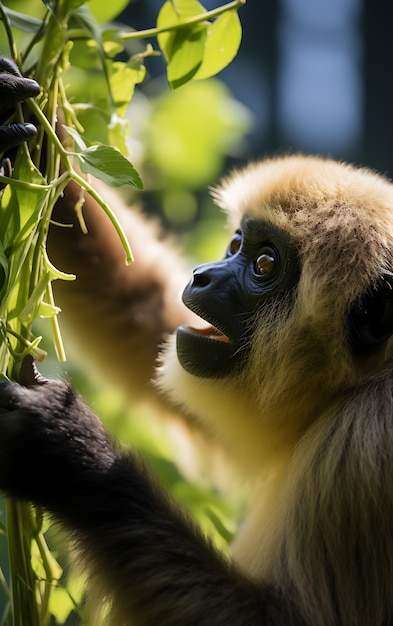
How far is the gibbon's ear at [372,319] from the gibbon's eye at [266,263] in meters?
0.32

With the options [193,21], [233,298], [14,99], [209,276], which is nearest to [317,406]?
[233,298]

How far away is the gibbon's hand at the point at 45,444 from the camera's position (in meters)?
2.28

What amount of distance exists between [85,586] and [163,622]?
25 cm

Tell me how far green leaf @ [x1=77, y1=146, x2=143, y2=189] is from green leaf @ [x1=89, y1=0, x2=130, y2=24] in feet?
2.32

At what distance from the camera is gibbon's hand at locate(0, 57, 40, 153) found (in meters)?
2.16

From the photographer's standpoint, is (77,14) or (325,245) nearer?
(77,14)

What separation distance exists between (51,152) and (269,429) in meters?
1.22

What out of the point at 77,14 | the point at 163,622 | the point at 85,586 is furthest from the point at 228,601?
the point at 77,14

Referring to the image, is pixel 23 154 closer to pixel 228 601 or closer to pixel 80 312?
pixel 228 601

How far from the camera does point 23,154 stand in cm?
217

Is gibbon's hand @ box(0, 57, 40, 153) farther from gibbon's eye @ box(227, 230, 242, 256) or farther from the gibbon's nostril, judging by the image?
gibbon's eye @ box(227, 230, 242, 256)

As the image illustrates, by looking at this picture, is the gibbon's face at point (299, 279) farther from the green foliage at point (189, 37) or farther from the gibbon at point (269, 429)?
the green foliage at point (189, 37)

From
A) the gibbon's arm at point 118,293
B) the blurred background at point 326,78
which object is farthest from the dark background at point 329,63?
the gibbon's arm at point 118,293

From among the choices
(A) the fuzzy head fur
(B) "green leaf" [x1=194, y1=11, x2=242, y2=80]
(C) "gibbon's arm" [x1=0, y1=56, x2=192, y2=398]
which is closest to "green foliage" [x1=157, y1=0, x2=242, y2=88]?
(B) "green leaf" [x1=194, y1=11, x2=242, y2=80]
